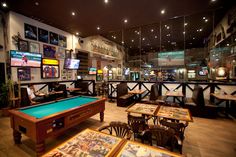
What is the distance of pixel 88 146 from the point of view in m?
1.42

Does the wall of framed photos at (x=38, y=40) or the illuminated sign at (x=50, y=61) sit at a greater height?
the wall of framed photos at (x=38, y=40)

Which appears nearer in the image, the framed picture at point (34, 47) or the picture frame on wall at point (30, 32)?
the picture frame on wall at point (30, 32)

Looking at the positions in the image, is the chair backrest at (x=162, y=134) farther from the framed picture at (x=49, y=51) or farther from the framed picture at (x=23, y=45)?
the framed picture at (x=49, y=51)

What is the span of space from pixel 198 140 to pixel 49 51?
7687 millimetres

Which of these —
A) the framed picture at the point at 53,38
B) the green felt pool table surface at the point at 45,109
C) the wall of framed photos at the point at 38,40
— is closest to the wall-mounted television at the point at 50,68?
the wall of framed photos at the point at 38,40

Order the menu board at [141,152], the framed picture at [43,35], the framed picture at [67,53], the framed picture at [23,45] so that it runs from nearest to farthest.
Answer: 1. the menu board at [141,152]
2. the framed picture at [23,45]
3. the framed picture at [43,35]
4. the framed picture at [67,53]

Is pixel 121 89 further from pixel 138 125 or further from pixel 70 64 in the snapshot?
pixel 70 64

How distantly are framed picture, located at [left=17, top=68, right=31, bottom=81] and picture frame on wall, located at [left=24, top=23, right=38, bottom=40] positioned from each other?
1.62 meters

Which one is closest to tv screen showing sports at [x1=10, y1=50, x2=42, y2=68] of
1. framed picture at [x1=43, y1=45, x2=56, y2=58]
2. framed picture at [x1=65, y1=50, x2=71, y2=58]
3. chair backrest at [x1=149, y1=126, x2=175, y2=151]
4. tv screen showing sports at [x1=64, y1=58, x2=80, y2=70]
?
framed picture at [x1=43, y1=45, x2=56, y2=58]

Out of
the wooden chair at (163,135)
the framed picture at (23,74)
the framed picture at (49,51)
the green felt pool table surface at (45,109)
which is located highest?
the framed picture at (49,51)

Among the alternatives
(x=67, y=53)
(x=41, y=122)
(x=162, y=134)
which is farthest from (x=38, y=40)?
(x=162, y=134)

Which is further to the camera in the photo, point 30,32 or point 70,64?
point 70,64

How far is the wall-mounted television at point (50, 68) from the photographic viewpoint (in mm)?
6261

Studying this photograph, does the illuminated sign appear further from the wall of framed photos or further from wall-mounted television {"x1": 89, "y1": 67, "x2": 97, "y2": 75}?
wall-mounted television {"x1": 89, "y1": 67, "x2": 97, "y2": 75}
